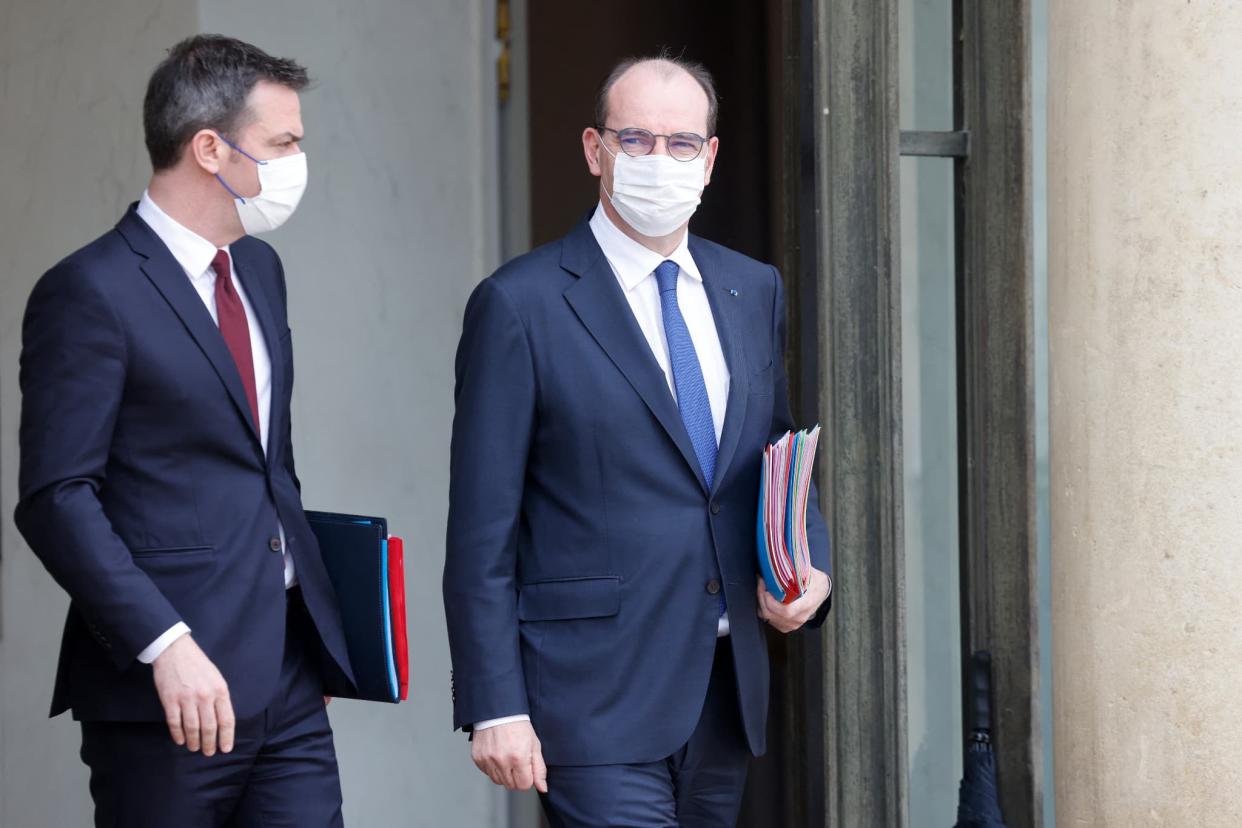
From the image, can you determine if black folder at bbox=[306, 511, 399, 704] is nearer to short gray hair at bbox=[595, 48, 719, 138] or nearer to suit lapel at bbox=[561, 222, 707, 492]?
suit lapel at bbox=[561, 222, 707, 492]

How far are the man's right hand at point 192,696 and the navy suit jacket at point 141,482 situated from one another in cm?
5

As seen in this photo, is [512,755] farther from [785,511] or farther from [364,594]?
[785,511]

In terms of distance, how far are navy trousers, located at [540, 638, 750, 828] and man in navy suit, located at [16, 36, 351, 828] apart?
0.44 m

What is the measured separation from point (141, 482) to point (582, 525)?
71 centimetres

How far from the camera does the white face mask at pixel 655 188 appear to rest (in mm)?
2977

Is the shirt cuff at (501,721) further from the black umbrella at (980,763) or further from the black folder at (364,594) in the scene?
the black umbrella at (980,763)

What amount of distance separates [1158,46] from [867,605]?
158 centimetres

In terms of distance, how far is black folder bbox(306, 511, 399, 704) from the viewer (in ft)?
10.1

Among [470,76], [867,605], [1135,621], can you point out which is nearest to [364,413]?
[470,76]

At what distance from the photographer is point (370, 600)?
10.2ft

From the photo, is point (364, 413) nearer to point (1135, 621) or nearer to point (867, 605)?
point (867, 605)

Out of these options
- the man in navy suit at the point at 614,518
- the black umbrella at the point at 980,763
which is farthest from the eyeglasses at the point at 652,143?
the black umbrella at the point at 980,763

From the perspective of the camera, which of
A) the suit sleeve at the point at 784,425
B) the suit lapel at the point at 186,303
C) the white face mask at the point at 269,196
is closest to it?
the suit lapel at the point at 186,303

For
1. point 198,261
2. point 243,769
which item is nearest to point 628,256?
point 198,261
